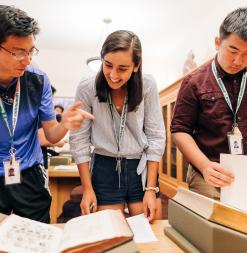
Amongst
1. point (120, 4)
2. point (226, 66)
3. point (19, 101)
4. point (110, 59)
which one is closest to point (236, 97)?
point (226, 66)

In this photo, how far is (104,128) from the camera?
4.29 ft

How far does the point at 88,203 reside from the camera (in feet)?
4.00

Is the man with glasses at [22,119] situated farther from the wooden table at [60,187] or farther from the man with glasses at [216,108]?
the wooden table at [60,187]

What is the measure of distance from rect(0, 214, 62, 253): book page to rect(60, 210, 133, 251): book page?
0.05 m

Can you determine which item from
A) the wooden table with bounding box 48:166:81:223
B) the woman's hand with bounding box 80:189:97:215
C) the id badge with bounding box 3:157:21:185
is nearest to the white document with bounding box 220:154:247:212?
the woman's hand with bounding box 80:189:97:215

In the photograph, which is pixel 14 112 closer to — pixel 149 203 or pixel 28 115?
pixel 28 115

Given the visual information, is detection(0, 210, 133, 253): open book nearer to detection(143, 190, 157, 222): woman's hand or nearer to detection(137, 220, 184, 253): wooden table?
detection(137, 220, 184, 253): wooden table

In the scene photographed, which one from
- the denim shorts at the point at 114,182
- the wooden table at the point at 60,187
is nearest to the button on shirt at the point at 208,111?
the denim shorts at the point at 114,182

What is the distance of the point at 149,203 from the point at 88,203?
0.84 feet

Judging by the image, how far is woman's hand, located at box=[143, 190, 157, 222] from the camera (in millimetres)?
1182

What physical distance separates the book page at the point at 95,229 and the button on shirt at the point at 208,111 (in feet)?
2.13

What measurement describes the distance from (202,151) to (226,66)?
38 centimetres

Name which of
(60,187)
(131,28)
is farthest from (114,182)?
(131,28)

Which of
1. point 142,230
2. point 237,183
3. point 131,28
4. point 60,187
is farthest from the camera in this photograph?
point 131,28
